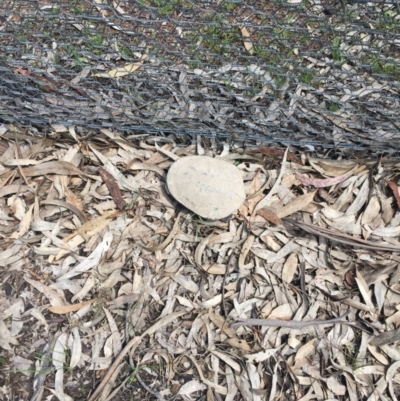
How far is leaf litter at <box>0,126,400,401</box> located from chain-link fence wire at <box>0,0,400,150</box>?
3.4 inches

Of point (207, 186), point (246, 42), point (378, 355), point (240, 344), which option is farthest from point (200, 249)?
point (246, 42)

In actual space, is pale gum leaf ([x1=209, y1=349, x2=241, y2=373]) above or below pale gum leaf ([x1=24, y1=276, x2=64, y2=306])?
below

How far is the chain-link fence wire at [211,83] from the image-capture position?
1.79m

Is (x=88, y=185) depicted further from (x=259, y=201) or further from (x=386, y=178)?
(x=386, y=178)

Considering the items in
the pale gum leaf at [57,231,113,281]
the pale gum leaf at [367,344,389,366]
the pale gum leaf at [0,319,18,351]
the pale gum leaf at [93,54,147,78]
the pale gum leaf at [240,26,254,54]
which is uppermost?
the pale gum leaf at [240,26,254,54]

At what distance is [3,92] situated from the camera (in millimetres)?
1856

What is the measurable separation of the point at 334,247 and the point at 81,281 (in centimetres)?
85

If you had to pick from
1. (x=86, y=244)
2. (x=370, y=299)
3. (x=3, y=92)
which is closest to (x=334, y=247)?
(x=370, y=299)

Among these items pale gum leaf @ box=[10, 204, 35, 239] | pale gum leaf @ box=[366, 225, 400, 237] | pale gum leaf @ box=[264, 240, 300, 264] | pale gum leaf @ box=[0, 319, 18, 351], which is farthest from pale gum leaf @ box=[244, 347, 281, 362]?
pale gum leaf @ box=[10, 204, 35, 239]

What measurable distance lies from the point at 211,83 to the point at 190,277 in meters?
0.69

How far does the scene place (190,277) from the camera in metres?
1.70

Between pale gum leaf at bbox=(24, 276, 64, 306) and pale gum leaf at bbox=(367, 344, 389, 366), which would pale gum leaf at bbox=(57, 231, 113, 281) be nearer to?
pale gum leaf at bbox=(24, 276, 64, 306)

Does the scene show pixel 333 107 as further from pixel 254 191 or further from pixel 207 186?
pixel 207 186

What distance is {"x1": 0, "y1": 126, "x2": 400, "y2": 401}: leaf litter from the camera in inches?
62.1
